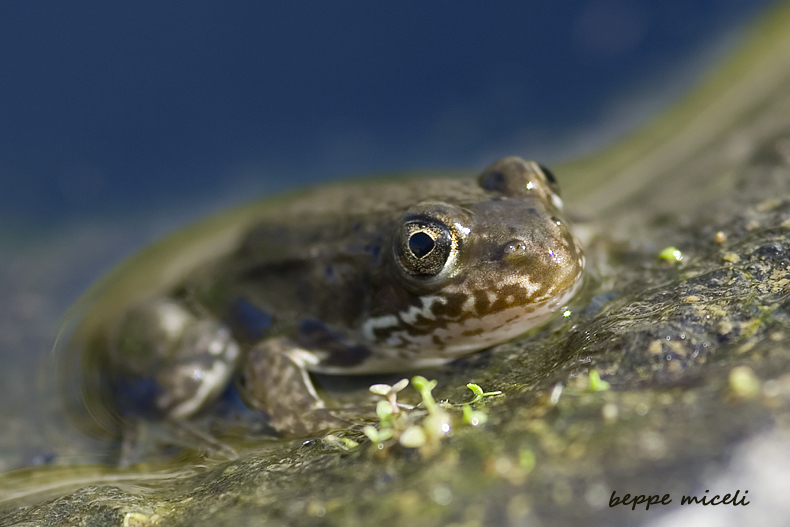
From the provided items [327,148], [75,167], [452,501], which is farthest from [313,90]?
[452,501]

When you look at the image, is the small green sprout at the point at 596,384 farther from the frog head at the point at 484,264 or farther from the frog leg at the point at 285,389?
the frog leg at the point at 285,389

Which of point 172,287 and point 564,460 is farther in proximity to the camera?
point 172,287

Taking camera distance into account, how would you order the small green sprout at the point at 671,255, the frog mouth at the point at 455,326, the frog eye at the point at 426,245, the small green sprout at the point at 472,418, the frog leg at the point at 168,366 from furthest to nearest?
the frog leg at the point at 168,366 < the small green sprout at the point at 671,255 < the frog mouth at the point at 455,326 < the frog eye at the point at 426,245 < the small green sprout at the point at 472,418

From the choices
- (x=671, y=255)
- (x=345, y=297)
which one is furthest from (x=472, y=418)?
(x=671, y=255)

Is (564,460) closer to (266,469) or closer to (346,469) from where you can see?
(346,469)

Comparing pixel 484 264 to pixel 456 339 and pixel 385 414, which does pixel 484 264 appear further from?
pixel 385 414

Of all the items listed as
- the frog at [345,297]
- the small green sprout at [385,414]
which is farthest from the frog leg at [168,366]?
the small green sprout at [385,414]

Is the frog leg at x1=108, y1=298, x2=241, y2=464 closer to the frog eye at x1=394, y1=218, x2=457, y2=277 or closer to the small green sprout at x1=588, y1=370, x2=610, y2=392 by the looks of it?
the frog eye at x1=394, y1=218, x2=457, y2=277
